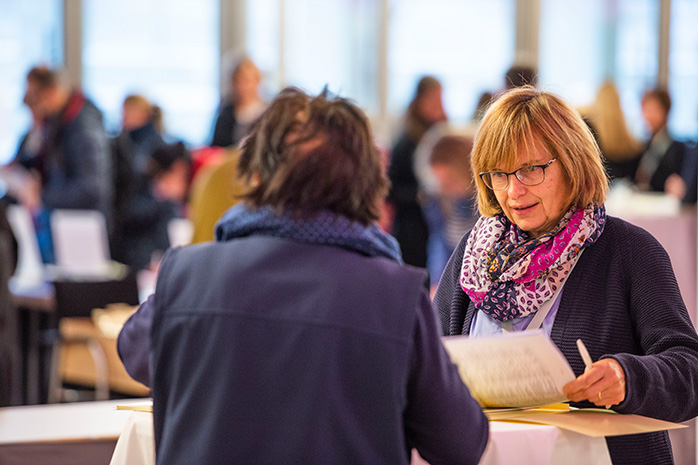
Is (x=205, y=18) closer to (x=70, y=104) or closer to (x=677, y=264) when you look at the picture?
(x=70, y=104)

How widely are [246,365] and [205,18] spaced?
7.89 m

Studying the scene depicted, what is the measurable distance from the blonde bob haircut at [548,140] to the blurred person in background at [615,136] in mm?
4135

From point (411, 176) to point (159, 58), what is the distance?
398cm

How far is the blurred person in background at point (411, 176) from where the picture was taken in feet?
18.0

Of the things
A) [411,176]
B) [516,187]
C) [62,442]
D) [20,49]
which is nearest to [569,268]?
[516,187]

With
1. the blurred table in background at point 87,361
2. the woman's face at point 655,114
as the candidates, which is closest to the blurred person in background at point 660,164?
the woman's face at point 655,114

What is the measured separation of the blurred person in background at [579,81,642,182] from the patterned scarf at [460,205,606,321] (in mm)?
4171

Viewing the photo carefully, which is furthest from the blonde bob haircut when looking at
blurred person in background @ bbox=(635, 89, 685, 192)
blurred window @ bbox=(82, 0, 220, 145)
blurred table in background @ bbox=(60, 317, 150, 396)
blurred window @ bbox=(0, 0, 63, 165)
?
blurred window @ bbox=(0, 0, 63, 165)

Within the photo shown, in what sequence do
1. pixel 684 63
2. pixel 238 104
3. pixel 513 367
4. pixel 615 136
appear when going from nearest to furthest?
pixel 513 367, pixel 238 104, pixel 615 136, pixel 684 63

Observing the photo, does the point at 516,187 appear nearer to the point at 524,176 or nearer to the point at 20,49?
the point at 524,176

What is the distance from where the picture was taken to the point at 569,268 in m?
1.80

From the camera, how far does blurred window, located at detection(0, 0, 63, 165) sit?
7.89 metres

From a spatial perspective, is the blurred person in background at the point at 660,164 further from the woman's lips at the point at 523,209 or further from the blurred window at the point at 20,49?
the blurred window at the point at 20,49

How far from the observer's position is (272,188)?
52.9 inches
